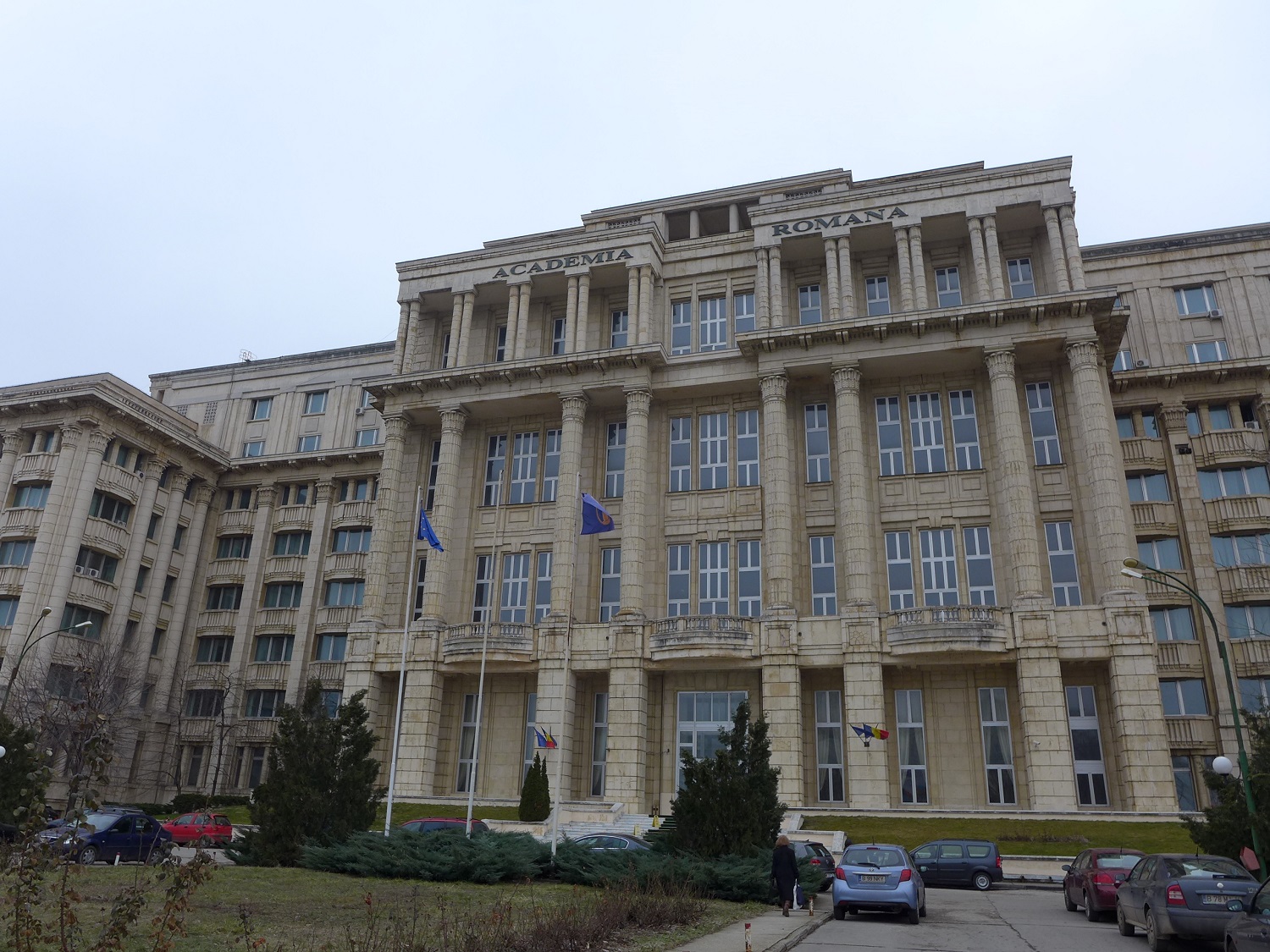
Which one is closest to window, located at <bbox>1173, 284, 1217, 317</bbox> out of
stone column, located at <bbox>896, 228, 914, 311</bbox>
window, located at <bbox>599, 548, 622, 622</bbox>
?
stone column, located at <bbox>896, 228, 914, 311</bbox>

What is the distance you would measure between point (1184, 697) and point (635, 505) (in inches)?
1097

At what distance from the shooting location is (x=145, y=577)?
58.6m

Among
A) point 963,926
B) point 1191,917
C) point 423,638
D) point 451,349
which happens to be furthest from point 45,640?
point 1191,917

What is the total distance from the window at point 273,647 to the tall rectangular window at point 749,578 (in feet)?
101

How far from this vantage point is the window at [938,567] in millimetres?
41906

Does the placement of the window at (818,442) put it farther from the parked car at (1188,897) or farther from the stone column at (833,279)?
the parked car at (1188,897)

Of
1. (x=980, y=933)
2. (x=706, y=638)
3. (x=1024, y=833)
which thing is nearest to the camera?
(x=980, y=933)

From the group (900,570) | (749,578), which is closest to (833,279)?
(900,570)

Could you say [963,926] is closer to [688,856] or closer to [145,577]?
[688,856]

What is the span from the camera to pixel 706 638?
4084cm

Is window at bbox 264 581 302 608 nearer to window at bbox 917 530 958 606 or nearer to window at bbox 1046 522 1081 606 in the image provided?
window at bbox 917 530 958 606

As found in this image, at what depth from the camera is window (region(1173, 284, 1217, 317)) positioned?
174 ft

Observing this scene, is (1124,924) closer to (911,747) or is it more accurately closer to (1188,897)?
(1188,897)

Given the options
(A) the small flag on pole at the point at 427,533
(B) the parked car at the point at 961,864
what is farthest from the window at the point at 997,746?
(A) the small flag on pole at the point at 427,533
